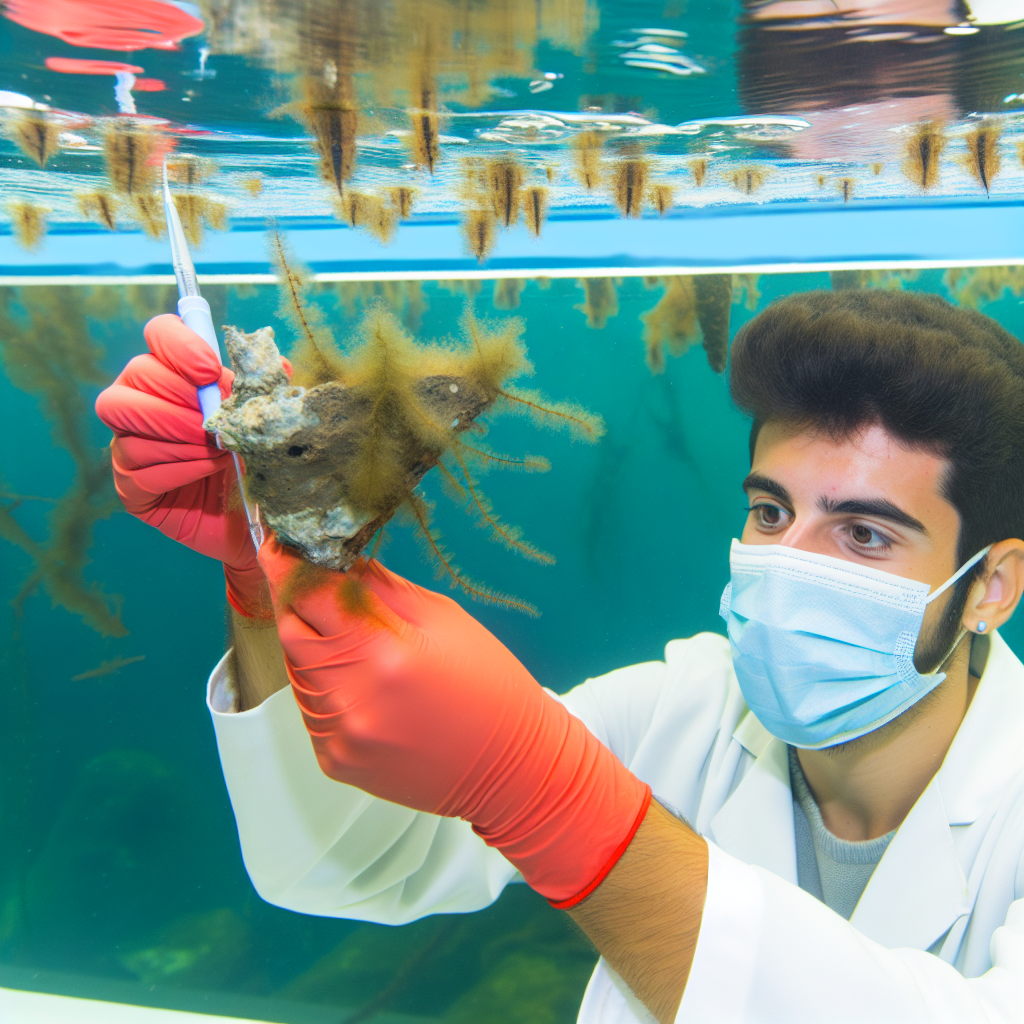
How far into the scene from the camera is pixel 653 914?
896 mm

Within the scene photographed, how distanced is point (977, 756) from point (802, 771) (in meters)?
0.35

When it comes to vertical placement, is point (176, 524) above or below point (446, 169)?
below

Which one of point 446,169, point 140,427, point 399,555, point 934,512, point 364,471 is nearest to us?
point 364,471

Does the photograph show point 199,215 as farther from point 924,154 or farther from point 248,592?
point 924,154

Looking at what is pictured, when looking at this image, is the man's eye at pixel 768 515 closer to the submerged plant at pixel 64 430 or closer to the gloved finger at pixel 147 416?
the gloved finger at pixel 147 416

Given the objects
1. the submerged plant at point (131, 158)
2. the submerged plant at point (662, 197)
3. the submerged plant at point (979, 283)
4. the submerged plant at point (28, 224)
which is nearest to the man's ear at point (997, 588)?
the submerged plant at point (979, 283)

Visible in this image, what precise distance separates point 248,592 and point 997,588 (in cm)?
145

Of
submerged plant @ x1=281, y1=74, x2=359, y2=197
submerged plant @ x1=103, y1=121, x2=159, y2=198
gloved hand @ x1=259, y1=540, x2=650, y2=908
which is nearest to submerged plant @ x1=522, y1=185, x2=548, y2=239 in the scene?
submerged plant @ x1=281, y1=74, x2=359, y2=197

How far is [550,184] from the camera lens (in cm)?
179

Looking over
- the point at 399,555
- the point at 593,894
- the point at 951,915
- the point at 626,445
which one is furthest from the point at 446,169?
the point at 951,915

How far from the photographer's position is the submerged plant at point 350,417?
803 millimetres

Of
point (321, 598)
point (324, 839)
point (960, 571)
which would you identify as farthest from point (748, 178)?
point (324, 839)

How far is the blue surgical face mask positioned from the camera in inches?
45.6

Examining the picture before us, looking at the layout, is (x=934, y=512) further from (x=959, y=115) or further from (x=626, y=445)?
(x=959, y=115)
